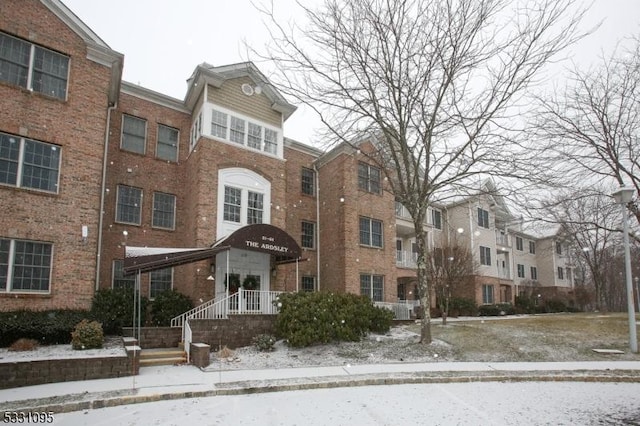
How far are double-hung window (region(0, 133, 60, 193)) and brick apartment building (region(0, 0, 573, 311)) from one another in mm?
33

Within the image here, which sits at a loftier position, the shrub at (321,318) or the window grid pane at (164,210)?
the window grid pane at (164,210)

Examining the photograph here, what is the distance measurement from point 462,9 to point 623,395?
10937mm

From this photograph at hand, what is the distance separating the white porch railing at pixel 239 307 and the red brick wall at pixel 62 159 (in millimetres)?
3511

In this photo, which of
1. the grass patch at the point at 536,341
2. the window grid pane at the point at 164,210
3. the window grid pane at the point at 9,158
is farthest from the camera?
the window grid pane at the point at 164,210

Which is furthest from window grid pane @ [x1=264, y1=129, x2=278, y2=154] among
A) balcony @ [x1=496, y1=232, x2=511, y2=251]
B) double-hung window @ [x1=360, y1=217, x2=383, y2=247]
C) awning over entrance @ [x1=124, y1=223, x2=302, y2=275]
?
balcony @ [x1=496, y1=232, x2=511, y2=251]

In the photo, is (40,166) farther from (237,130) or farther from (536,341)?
(536,341)

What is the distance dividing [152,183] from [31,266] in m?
6.44

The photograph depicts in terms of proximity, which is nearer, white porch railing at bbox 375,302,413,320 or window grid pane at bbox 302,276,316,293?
white porch railing at bbox 375,302,413,320

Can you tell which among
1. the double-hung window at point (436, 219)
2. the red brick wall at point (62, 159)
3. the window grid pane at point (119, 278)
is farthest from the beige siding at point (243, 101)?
the double-hung window at point (436, 219)

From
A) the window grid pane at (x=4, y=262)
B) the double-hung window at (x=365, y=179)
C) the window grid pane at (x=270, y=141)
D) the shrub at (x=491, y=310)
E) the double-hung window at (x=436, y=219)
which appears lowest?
the shrub at (x=491, y=310)

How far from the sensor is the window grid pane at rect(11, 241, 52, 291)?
12945mm

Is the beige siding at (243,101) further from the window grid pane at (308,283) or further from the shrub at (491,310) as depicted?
the shrub at (491,310)

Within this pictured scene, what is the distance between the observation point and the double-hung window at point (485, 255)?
3456 cm

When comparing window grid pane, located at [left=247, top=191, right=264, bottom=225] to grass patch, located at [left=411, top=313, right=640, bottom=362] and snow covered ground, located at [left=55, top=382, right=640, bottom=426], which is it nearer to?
grass patch, located at [left=411, top=313, right=640, bottom=362]
